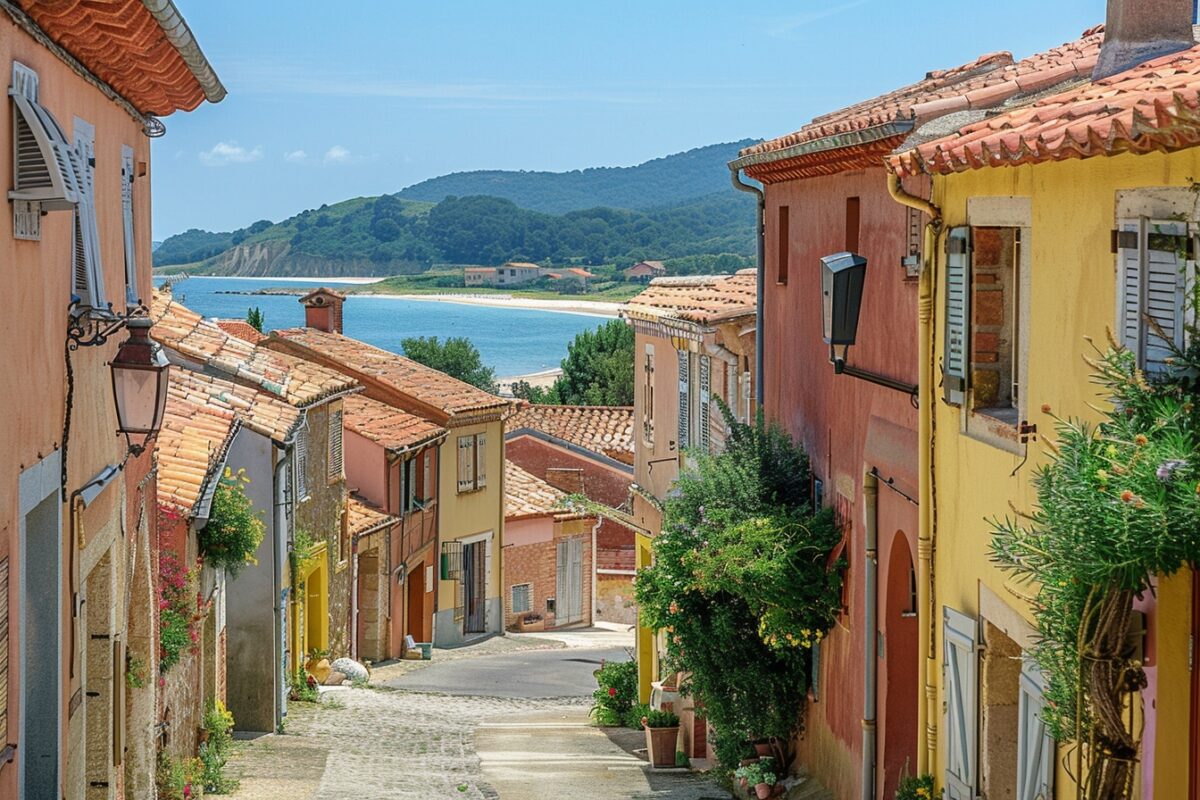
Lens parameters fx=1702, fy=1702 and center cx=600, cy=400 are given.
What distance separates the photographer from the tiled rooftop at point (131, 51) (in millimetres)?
7832

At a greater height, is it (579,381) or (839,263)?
(839,263)

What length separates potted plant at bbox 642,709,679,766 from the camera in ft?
70.0

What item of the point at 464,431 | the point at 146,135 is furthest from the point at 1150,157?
the point at 464,431

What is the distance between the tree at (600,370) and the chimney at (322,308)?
2845 centimetres

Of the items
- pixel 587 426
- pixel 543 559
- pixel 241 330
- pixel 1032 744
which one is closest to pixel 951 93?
pixel 1032 744

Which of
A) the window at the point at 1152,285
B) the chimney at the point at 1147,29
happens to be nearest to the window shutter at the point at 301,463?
the chimney at the point at 1147,29

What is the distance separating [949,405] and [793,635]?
17.8 ft

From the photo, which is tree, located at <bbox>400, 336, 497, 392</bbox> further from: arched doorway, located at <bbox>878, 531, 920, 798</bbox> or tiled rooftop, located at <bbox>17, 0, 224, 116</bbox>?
tiled rooftop, located at <bbox>17, 0, 224, 116</bbox>

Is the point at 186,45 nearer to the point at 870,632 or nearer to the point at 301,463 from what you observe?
the point at 870,632

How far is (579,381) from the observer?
72.9m

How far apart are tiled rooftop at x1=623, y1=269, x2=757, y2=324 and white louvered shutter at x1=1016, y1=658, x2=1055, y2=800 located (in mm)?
10964

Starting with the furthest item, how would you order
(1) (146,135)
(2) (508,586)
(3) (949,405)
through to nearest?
(2) (508,586) → (1) (146,135) → (3) (949,405)

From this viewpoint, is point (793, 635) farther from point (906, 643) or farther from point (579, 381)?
point (579, 381)

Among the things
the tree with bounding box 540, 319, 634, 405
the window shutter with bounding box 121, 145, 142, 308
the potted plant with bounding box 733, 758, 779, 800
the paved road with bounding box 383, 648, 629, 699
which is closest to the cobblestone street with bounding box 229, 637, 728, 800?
the paved road with bounding box 383, 648, 629, 699
